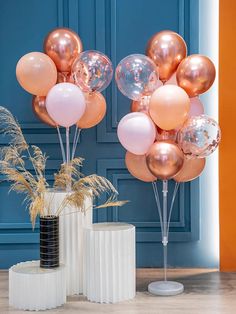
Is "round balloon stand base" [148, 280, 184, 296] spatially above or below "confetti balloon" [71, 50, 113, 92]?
below

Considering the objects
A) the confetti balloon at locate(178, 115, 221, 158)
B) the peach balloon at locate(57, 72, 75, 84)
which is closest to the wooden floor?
the confetti balloon at locate(178, 115, 221, 158)

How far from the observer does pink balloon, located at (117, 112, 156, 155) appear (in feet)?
9.79

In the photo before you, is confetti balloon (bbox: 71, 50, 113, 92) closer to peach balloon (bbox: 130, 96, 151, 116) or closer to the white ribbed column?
peach balloon (bbox: 130, 96, 151, 116)

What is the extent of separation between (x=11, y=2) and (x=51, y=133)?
94cm

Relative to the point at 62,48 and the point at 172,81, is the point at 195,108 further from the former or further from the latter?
the point at 62,48

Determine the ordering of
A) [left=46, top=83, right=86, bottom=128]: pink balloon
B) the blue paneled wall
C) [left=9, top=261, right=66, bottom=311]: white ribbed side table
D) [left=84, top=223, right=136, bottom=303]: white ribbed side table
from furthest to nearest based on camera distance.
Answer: the blue paneled wall < [left=46, top=83, right=86, bottom=128]: pink balloon < [left=84, top=223, right=136, bottom=303]: white ribbed side table < [left=9, top=261, right=66, bottom=311]: white ribbed side table

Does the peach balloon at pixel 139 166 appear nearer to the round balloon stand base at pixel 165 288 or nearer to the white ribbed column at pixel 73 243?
the white ribbed column at pixel 73 243

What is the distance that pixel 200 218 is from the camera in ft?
12.5

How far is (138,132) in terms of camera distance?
9.78 feet

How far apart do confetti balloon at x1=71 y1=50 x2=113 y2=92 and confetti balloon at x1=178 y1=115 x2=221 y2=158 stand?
56 centimetres

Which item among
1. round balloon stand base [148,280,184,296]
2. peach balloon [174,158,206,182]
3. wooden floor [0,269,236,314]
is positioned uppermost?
peach balloon [174,158,206,182]

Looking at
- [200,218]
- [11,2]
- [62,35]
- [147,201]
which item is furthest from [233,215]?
[11,2]

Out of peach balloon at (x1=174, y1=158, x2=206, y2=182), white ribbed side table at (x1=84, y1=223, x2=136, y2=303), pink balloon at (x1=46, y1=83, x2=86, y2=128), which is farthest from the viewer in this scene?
peach balloon at (x1=174, y1=158, x2=206, y2=182)

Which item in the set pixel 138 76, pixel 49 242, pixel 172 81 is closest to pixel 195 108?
pixel 172 81
